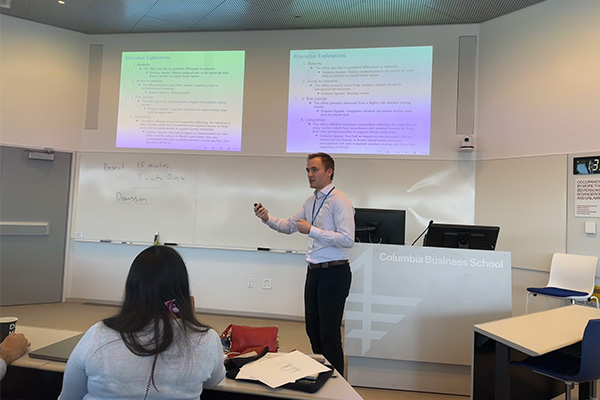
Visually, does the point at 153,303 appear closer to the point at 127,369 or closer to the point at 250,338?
the point at 127,369

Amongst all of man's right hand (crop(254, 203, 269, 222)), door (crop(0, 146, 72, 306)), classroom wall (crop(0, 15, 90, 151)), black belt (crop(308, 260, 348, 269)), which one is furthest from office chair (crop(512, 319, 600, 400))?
classroom wall (crop(0, 15, 90, 151))

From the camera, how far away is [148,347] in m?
0.97

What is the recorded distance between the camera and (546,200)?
3734mm

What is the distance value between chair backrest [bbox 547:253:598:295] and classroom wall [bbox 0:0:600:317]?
0.57 ft

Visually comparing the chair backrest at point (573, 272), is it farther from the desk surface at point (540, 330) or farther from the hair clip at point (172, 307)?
the hair clip at point (172, 307)

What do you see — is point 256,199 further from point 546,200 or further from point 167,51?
point 546,200

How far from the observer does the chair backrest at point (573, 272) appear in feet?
11.0

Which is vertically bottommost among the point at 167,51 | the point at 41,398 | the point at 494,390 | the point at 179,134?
the point at 494,390

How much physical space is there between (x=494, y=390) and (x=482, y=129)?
303 cm

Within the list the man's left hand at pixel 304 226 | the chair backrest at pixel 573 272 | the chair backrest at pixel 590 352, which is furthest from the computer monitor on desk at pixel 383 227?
the chair backrest at pixel 573 272

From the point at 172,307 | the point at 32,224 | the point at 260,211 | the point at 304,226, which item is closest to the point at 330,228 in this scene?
the point at 304,226

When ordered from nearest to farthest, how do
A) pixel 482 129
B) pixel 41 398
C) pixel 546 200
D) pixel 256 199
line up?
1. pixel 41 398
2. pixel 546 200
3. pixel 482 129
4. pixel 256 199

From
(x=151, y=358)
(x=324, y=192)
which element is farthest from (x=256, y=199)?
(x=151, y=358)

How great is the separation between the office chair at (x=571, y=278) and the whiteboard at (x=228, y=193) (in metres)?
0.95
